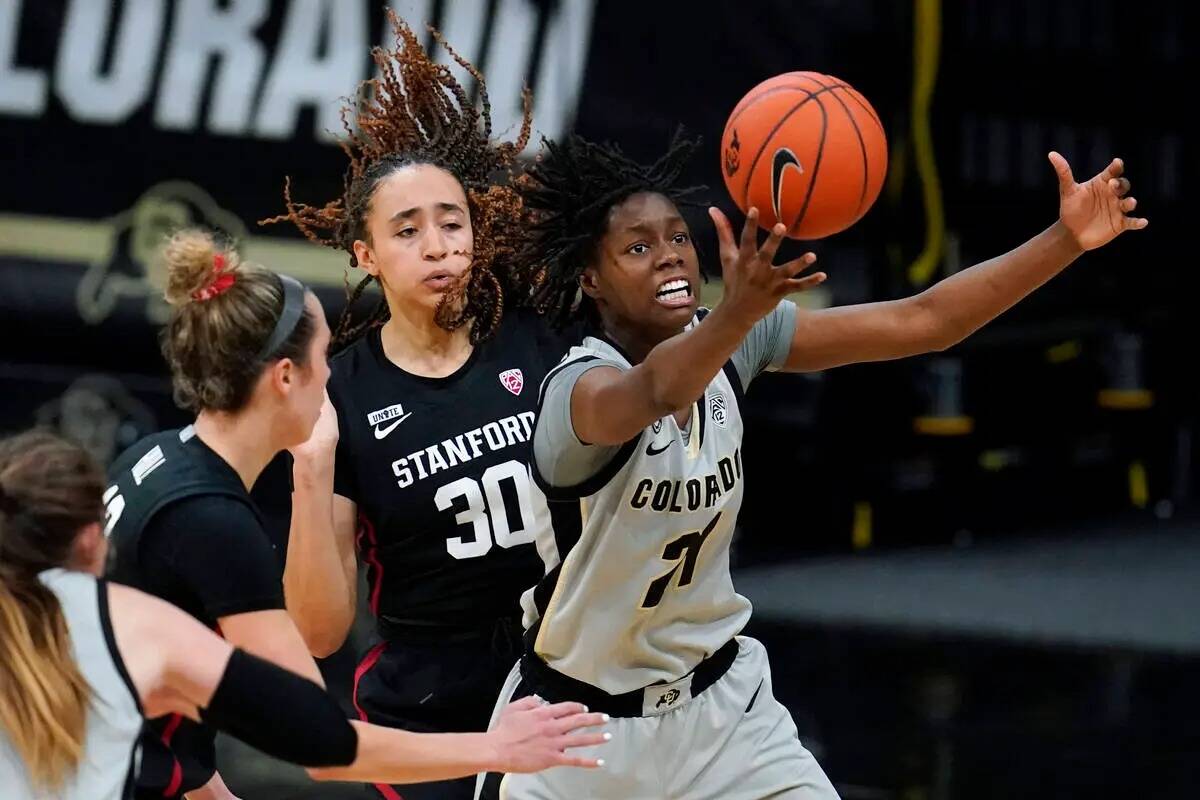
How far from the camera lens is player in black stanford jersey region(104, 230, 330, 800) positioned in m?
2.71

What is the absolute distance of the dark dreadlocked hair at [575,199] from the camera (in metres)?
3.43

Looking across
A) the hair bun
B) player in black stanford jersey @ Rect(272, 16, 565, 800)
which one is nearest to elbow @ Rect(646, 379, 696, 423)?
the hair bun

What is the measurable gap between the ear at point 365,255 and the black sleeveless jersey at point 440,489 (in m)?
0.24

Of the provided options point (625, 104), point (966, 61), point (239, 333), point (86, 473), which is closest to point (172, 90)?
Answer: point (625, 104)

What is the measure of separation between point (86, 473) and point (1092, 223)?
1870mm

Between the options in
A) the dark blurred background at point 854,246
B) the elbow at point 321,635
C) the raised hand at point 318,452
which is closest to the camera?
the raised hand at point 318,452

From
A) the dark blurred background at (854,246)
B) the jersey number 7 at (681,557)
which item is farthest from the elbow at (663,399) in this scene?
the dark blurred background at (854,246)

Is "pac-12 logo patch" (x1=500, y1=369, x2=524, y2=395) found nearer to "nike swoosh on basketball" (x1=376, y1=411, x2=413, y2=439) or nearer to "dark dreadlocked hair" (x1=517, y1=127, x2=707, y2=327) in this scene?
"nike swoosh on basketball" (x1=376, y1=411, x2=413, y2=439)

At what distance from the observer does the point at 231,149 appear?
7.34 metres

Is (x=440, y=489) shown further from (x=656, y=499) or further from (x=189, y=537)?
(x=189, y=537)

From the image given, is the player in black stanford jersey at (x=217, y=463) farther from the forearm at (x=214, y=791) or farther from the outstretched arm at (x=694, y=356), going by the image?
the outstretched arm at (x=694, y=356)

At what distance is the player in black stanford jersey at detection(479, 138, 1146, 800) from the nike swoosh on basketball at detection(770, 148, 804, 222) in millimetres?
102

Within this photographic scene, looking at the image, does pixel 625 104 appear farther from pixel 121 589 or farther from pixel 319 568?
pixel 121 589

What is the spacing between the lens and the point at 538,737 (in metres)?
2.78
